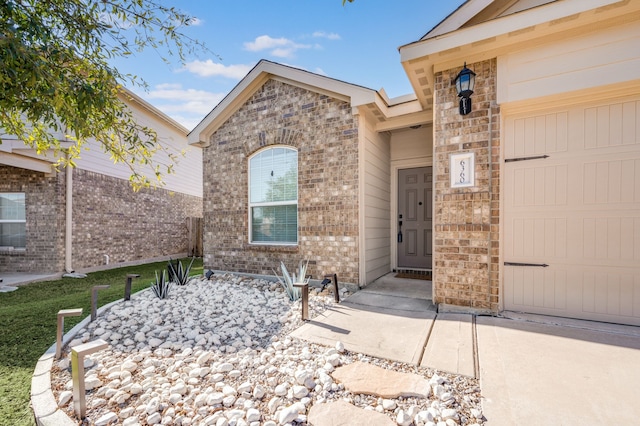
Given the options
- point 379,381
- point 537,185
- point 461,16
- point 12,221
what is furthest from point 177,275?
point 461,16

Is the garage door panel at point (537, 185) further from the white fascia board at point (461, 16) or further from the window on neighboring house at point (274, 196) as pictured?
the window on neighboring house at point (274, 196)

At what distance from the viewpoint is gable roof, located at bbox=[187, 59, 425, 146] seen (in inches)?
184

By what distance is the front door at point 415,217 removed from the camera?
5949 millimetres

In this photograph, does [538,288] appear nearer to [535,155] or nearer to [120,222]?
[535,155]

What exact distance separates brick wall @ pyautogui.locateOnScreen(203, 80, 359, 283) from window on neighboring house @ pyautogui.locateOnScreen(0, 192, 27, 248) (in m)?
4.99

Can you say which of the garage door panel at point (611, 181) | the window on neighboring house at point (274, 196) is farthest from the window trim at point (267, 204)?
the garage door panel at point (611, 181)

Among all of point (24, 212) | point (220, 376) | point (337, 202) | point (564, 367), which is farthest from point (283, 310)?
point (24, 212)

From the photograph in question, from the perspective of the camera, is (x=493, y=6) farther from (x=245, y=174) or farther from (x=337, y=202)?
(x=245, y=174)

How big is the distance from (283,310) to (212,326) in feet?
3.05

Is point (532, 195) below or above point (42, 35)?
below

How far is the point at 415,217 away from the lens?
6.11m

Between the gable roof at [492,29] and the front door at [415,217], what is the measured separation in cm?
233

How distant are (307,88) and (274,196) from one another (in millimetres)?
2128

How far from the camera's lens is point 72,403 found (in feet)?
6.70
